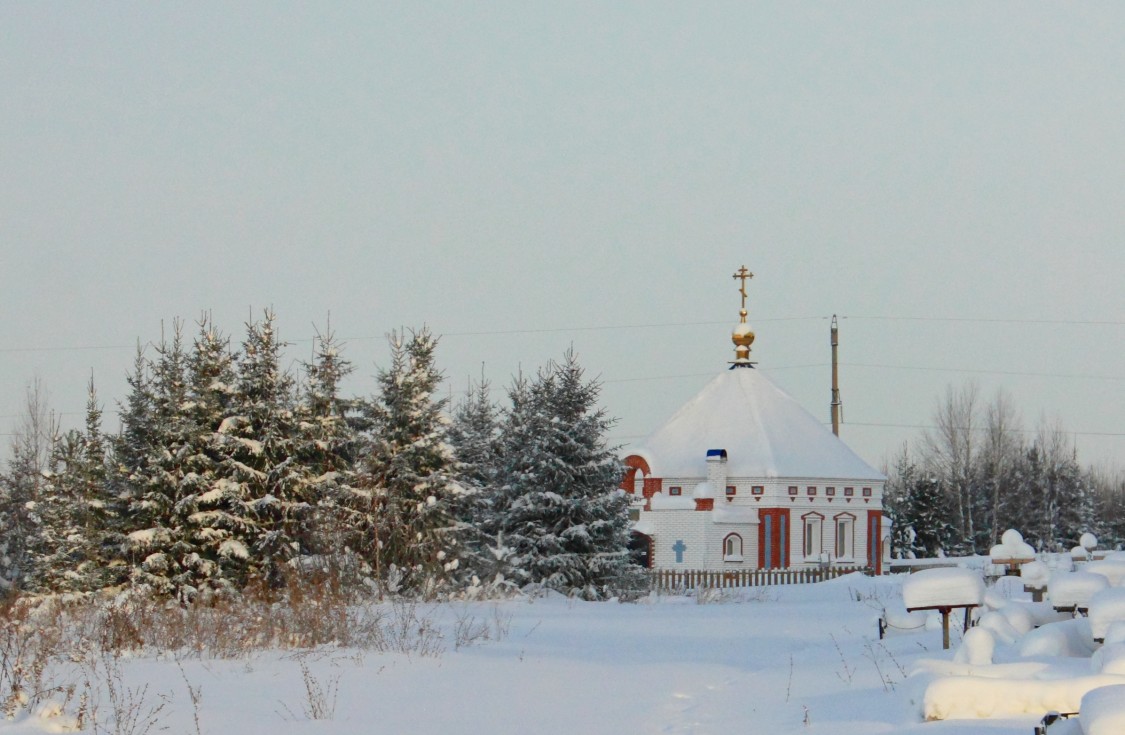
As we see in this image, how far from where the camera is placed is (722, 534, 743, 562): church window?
48531mm

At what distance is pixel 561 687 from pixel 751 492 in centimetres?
3688

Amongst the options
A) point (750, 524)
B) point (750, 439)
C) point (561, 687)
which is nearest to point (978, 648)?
point (561, 687)

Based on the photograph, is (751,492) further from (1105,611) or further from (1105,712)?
(1105,712)

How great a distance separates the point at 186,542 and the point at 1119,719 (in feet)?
84.4

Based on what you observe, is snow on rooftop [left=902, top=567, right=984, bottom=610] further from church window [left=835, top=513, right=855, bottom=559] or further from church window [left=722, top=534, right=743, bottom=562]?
church window [left=835, top=513, right=855, bottom=559]

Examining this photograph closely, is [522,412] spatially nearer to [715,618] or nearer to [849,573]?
[715,618]

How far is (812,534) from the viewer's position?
50.2m

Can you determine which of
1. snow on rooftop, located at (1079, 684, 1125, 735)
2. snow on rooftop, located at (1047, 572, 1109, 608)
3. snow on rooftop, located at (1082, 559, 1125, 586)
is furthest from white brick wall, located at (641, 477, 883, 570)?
snow on rooftop, located at (1079, 684, 1125, 735)

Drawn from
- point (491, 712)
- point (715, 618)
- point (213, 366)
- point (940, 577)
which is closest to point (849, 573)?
point (715, 618)

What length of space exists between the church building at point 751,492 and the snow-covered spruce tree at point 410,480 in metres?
20.5

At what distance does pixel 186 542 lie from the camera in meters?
29.0

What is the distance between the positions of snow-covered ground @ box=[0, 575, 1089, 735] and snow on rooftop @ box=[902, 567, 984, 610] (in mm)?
561

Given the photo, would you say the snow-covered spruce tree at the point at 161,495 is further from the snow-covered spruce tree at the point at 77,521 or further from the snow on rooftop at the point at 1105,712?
the snow on rooftop at the point at 1105,712

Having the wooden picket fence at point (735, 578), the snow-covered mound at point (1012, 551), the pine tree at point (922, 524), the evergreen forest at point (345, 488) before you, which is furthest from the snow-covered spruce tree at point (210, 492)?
the pine tree at point (922, 524)
